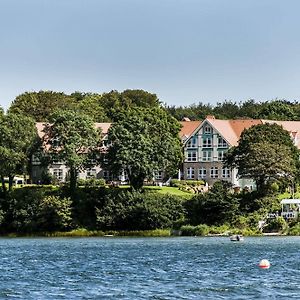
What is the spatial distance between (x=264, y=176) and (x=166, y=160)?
1265 centimetres

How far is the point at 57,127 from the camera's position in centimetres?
12662

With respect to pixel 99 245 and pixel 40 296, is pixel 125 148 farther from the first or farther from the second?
pixel 40 296

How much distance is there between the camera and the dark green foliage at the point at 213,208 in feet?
382

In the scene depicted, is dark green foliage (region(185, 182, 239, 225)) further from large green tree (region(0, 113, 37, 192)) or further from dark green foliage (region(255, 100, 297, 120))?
dark green foliage (region(255, 100, 297, 120))

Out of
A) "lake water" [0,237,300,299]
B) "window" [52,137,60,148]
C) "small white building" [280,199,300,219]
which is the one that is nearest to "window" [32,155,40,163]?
"window" [52,137,60,148]

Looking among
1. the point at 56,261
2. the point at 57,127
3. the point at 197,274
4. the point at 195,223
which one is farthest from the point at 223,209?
the point at 197,274

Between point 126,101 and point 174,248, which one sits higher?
point 126,101

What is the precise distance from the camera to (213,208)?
117375mm

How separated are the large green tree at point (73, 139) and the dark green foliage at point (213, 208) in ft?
51.1

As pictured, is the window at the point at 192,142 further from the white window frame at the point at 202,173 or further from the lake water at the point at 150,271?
the lake water at the point at 150,271

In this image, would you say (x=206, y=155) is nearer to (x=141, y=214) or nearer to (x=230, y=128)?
(x=230, y=128)

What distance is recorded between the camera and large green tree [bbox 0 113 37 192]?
12450cm

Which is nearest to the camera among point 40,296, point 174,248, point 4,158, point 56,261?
point 40,296

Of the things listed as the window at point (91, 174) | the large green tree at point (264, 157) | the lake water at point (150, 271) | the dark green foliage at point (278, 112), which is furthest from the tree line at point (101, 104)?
the lake water at point (150, 271)
